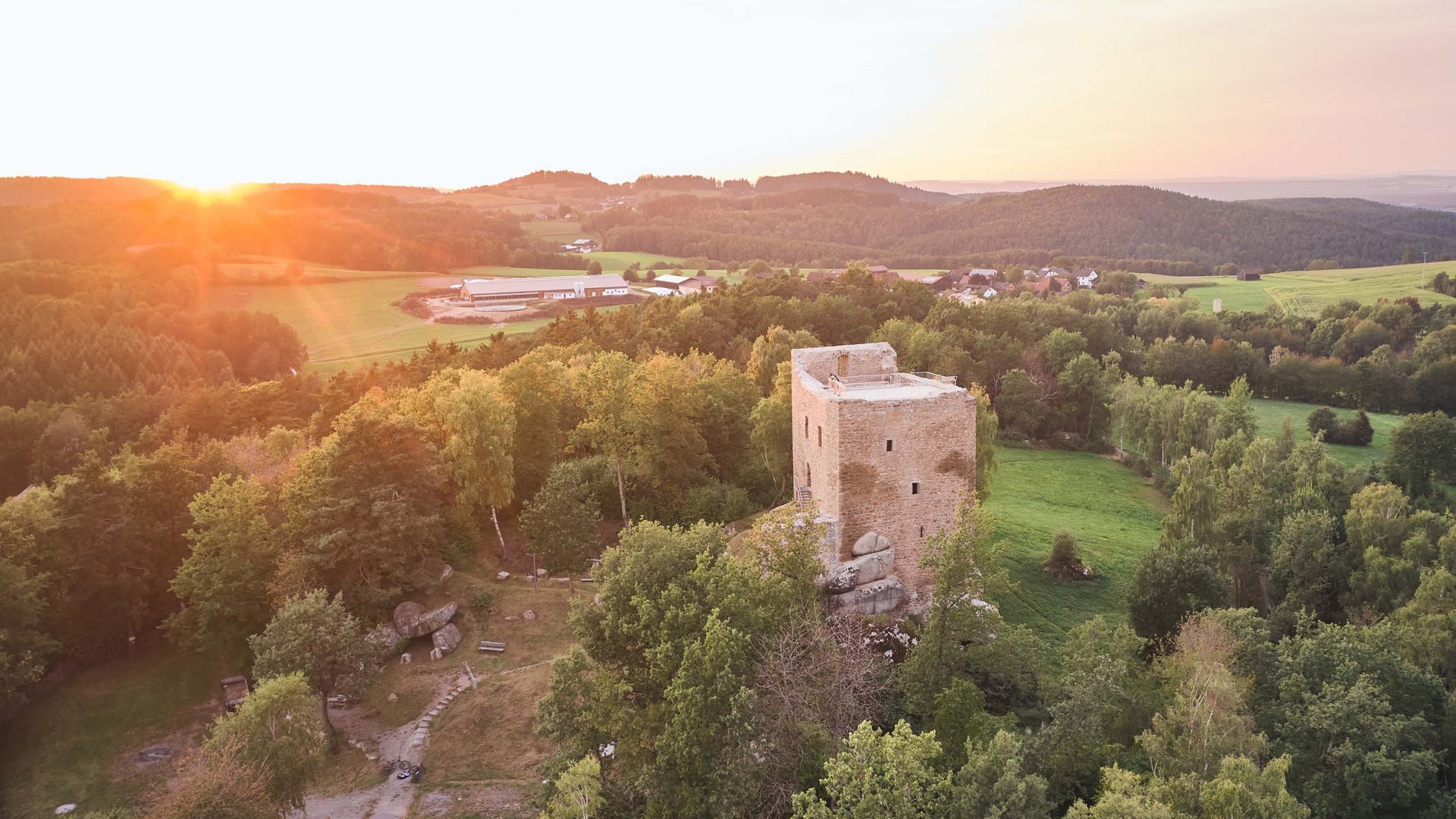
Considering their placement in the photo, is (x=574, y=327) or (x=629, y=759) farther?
(x=574, y=327)

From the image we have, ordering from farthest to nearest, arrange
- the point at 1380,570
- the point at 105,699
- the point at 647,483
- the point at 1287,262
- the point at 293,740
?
1. the point at 1287,262
2. the point at 647,483
3. the point at 1380,570
4. the point at 105,699
5. the point at 293,740

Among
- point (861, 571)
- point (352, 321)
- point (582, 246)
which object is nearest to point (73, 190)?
point (352, 321)

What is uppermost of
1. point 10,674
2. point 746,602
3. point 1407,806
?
point 746,602

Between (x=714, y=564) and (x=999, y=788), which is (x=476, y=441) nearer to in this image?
(x=714, y=564)

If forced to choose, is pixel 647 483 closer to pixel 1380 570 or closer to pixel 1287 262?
pixel 1380 570

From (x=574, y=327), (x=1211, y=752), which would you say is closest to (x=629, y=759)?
(x=1211, y=752)

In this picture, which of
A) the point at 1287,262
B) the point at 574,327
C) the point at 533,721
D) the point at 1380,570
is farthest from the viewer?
the point at 1287,262

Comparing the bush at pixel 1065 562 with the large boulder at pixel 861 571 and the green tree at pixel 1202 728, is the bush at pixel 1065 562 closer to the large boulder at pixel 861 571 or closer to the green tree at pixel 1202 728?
the green tree at pixel 1202 728

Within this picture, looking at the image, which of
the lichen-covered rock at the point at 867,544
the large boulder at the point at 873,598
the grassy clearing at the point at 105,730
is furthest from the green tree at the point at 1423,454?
the grassy clearing at the point at 105,730
